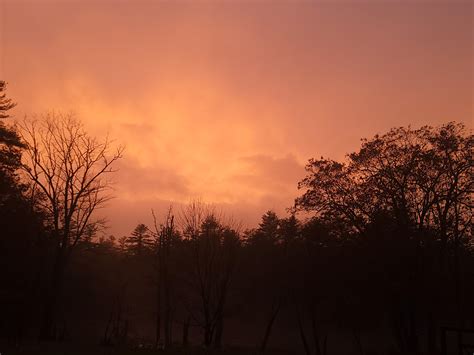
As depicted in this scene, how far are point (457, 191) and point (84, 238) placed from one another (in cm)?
2682

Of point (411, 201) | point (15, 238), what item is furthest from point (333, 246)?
point (15, 238)

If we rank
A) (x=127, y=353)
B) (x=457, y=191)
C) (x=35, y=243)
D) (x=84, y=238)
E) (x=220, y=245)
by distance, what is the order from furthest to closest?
1. (x=84, y=238)
2. (x=35, y=243)
3. (x=457, y=191)
4. (x=220, y=245)
5. (x=127, y=353)

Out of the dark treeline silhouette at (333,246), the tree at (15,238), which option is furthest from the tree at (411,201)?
the tree at (15,238)

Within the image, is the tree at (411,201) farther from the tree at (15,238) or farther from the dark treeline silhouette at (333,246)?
the tree at (15,238)

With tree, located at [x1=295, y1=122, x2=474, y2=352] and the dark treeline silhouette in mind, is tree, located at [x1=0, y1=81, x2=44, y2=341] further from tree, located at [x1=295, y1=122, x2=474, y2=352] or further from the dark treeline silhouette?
tree, located at [x1=295, y1=122, x2=474, y2=352]

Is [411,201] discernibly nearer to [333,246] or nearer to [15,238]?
[333,246]

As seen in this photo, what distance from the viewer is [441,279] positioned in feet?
91.0

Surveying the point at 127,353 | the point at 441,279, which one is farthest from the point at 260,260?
the point at 127,353

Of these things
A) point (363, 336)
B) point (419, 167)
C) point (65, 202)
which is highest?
point (419, 167)

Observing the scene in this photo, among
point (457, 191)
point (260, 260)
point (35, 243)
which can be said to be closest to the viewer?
point (457, 191)

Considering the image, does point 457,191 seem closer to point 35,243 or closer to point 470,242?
point 470,242

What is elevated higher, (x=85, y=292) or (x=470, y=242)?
(x=470, y=242)

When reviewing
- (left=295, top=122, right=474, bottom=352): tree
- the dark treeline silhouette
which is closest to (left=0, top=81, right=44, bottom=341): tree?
the dark treeline silhouette

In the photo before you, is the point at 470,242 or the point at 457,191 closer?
the point at 457,191
